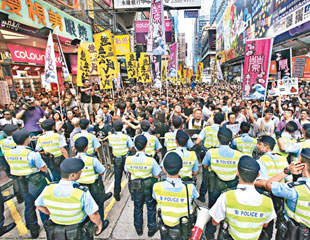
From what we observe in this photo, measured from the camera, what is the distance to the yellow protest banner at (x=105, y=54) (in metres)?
8.25

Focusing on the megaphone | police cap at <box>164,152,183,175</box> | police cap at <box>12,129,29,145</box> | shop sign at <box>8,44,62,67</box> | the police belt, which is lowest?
the police belt

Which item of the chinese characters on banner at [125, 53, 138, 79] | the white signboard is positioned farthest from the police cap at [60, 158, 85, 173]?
the white signboard

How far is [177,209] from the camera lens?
2.39 metres

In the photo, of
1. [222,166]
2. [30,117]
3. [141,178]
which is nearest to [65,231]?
[141,178]

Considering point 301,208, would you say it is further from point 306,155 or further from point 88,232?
point 88,232

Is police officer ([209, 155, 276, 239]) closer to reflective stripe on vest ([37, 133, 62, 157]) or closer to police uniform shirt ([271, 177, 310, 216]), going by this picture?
police uniform shirt ([271, 177, 310, 216])

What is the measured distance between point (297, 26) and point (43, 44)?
20.0 metres

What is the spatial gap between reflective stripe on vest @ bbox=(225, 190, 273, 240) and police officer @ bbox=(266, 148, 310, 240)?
0.33 m

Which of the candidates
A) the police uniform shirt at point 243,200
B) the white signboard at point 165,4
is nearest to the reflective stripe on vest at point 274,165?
the police uniform shirt at point 243,200

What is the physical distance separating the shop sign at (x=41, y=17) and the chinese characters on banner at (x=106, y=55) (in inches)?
170

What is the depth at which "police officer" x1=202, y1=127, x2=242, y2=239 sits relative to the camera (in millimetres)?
3232

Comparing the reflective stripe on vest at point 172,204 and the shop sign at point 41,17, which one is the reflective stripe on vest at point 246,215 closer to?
the reflective stripe on vest at point 172,204

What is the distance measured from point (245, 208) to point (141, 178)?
1.77 meters

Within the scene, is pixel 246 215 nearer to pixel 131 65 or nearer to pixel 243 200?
pixel 243 200
